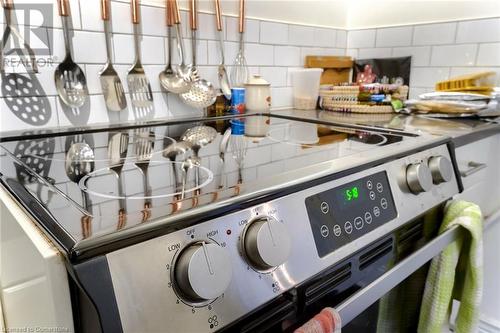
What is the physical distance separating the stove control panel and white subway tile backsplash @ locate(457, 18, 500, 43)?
97 cm

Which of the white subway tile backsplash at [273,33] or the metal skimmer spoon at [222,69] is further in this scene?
the white subway tile backsplash at [273,33]

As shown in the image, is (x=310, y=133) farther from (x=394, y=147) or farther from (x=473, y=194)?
(x=473, y=194)

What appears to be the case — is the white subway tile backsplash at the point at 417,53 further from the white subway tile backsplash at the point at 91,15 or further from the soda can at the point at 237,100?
the white subway tile backsplash at the point at 91,15

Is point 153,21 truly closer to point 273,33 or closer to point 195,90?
point 195,90

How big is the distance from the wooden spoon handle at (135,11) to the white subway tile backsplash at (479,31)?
1101mm

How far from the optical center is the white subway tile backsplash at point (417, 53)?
143 centimetres

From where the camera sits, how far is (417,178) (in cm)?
66

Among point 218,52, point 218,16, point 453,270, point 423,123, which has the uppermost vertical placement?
point 218,16

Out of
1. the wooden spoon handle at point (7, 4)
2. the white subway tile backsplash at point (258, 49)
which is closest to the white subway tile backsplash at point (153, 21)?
the white subway tile backsplash at point (258, 49)

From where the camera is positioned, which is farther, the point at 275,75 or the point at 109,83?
the point at 275,75

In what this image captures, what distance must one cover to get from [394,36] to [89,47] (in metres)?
1.16

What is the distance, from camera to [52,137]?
2.75 ft

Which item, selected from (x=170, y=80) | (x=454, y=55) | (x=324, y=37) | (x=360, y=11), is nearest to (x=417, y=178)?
(x=170, y=80)

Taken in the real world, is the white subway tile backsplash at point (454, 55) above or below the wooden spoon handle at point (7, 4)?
below
